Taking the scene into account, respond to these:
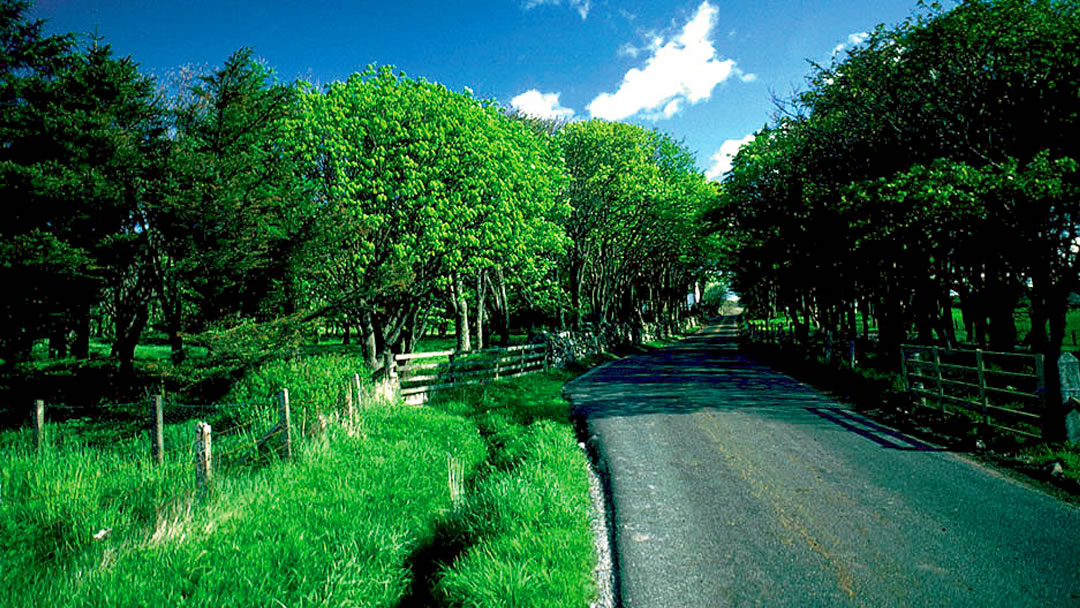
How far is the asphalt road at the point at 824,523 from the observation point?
13.7 feet

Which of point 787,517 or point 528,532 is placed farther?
point 787,517

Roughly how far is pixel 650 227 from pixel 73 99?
89.3 ft

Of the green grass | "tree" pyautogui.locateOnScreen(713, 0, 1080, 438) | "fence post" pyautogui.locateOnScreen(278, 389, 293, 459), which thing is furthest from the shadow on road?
"fence post" pyautogui.locateOnScreen(278, 389, 293, 459)

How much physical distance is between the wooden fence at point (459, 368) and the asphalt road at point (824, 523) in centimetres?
667

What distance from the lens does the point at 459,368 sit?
57.6 feet

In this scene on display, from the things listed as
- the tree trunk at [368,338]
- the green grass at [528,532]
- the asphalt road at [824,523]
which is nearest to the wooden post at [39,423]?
the green grass at [528,532]

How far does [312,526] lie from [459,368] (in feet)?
39.7

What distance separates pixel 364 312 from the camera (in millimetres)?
16922

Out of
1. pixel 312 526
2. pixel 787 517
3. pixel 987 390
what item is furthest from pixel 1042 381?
pixel 312 526

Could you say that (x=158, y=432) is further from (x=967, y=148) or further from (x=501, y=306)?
(x=501, y=306)

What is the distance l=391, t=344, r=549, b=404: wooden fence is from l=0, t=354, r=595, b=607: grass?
4.99 metres

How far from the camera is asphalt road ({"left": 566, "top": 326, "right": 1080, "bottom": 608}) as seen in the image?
4.16m

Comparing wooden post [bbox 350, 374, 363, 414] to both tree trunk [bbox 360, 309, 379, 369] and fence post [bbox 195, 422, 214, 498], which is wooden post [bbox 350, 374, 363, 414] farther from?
tree trunk [bbox 360, 309, 379, 369]

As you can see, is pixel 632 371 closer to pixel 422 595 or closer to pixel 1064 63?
pixel 1064 63
